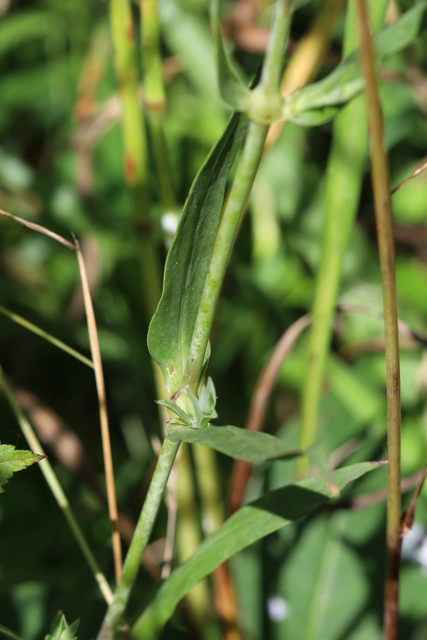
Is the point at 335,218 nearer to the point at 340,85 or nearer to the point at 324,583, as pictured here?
the point at 340,85

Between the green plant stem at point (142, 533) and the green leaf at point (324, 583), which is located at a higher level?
the green plant stem at point (142, 533)

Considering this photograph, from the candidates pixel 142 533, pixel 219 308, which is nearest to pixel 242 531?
pixel 142 533

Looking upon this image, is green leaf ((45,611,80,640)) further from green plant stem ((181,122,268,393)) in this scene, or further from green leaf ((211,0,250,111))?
green leaf ((211,0,250,111))

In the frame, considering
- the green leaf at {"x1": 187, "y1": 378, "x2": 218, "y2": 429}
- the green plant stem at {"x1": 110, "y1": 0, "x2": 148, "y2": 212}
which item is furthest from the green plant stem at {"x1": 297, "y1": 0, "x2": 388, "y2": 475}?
the green leaf at {"x1": 187, "y1": 378, "x2": 218, "y2": 429}

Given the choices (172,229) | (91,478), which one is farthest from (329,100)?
(91,478)

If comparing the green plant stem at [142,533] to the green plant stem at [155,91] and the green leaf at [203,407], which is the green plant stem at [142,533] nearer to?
the green leaf at [203,407]

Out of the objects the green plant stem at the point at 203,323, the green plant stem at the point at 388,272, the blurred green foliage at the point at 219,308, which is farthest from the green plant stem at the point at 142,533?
the blurred green foliage at the point at 219,308
